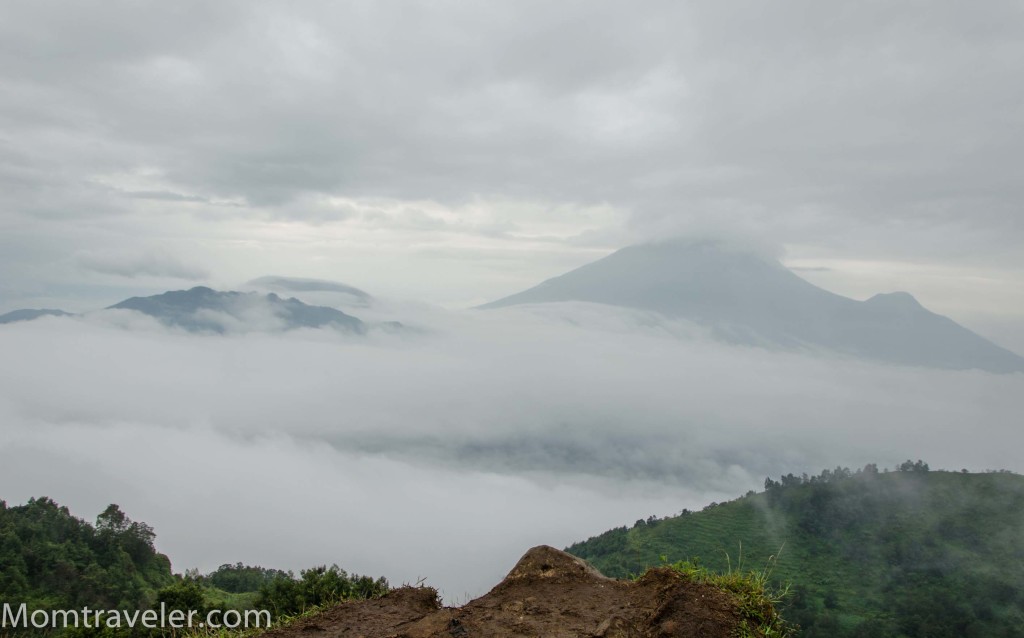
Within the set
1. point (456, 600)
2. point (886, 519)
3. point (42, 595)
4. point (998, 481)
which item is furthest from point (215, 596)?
point (998, 481)

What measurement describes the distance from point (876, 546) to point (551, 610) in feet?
354

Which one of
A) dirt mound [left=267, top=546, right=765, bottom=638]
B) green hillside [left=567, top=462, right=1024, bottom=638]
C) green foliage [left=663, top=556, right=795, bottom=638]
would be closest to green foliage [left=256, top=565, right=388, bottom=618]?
dirt mound [left=267, top=546, right=765, bottom=638]

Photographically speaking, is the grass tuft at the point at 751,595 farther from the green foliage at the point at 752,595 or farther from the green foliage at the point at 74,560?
the green foliage at the point at 74,560

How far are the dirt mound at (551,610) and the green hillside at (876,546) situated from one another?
2685 inches

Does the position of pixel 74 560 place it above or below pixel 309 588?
below

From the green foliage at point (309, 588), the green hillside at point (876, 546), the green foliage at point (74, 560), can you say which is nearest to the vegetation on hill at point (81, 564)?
the green foliage at point (74, 560)

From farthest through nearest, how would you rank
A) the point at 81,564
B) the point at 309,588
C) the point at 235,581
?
the point at 235,581
the point at 81,564
the point at 309,588

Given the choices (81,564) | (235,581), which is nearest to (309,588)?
(81,564)

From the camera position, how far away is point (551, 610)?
7867 mm

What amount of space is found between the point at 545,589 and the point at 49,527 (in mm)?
67104

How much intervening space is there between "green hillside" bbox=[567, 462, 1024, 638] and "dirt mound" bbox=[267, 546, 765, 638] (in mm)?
68187

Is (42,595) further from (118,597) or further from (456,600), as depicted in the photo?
(456,600)

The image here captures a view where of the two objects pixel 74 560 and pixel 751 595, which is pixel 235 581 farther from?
pixel 751 595

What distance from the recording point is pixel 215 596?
181ft
